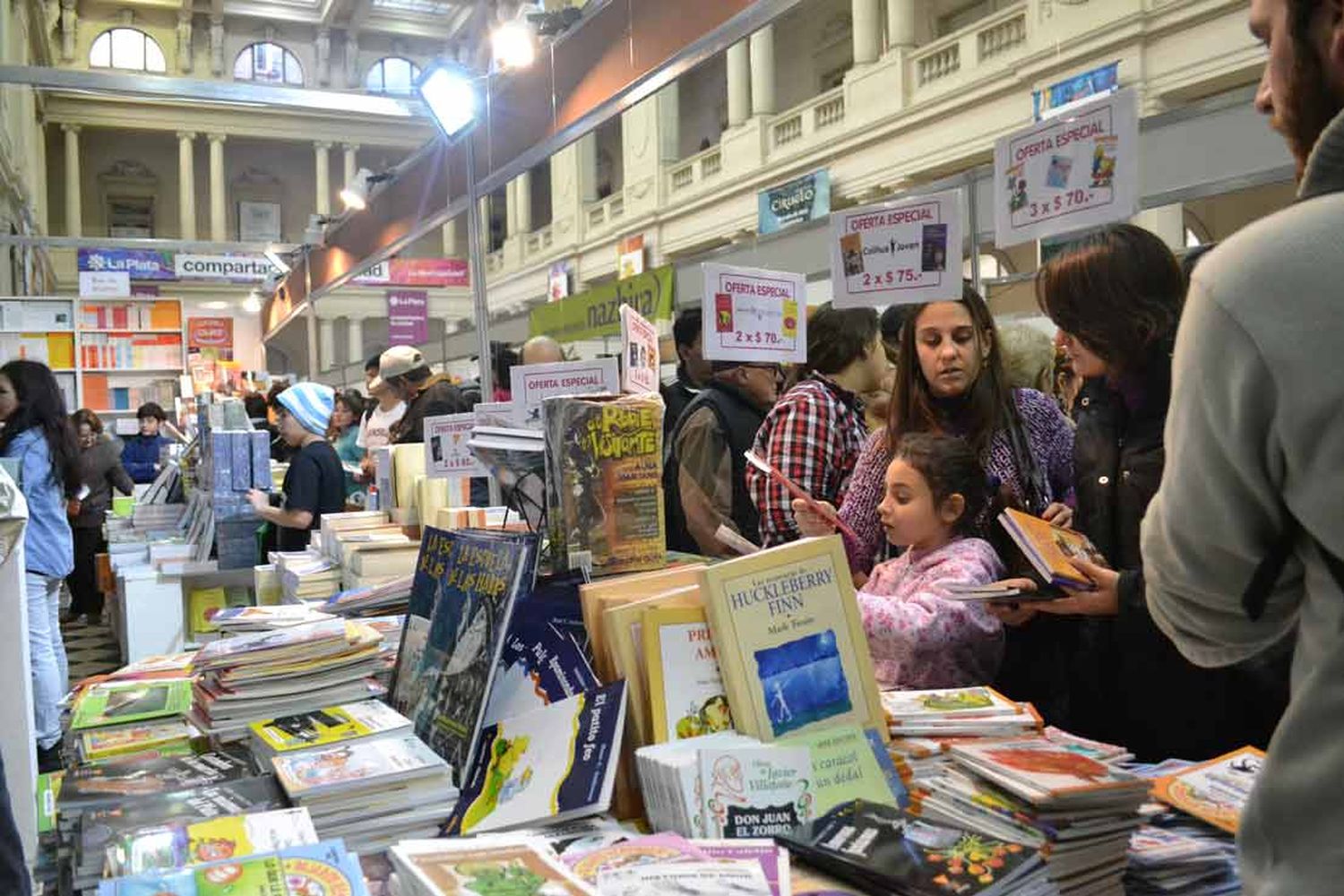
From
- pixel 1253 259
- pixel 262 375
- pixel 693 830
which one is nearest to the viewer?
pixel 1253 259

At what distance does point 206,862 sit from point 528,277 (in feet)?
81.5

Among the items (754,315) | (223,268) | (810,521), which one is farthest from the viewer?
(223,268)

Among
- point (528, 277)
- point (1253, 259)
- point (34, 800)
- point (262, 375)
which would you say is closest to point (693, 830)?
point (1253, 259)

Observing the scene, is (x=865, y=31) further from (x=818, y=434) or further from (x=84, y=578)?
(x=818, y=434)

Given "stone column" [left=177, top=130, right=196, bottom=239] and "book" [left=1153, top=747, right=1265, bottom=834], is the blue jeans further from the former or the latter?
"stone column" [left=177, top=130, right=196, bottom=239]

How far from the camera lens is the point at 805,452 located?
2807 millimetres

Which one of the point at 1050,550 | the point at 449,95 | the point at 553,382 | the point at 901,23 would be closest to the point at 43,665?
the point at 553,382

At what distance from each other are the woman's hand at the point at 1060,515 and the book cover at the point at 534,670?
3.51 ft

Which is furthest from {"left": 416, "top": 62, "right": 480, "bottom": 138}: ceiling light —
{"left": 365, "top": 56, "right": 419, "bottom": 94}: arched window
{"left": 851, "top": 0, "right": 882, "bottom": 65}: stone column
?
{"left": 365, "top": 56, "right": 419, "bottom": 94}: arched window

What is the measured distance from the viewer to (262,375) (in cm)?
1466

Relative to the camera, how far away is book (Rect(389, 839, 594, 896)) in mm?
1171

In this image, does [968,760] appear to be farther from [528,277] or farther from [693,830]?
[528,277]

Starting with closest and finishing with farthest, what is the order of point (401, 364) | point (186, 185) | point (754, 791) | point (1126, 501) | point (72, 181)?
point (754, 791), point (1126, 501), point (401, 364), point (72, 181), point (186, 185)

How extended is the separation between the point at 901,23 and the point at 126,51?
83.5 feet
